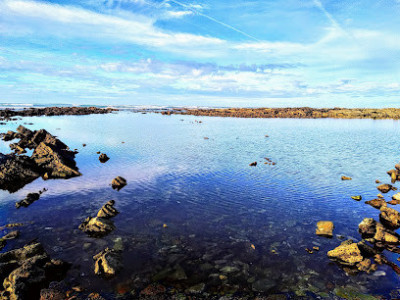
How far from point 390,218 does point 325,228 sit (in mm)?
4450

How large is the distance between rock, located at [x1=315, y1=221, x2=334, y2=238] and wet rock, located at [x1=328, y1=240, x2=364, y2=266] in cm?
158

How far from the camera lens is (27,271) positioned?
904 cm

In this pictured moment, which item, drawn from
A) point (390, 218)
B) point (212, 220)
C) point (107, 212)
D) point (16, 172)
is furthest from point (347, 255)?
point (16, 172)

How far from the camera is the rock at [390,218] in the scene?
14.0 metres

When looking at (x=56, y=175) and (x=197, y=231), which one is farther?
(x=56, y=175)

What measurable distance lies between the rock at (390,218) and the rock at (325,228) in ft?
12.3

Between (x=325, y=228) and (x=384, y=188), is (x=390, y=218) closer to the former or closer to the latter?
(x=325, y=228)

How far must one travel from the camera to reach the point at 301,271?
10.2 metres

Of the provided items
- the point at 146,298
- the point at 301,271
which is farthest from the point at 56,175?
the point at 301,271

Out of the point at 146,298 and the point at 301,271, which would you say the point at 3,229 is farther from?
the point at 301,271

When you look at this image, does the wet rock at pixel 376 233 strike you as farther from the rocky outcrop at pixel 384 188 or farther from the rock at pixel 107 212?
the rock at pixel 107 212

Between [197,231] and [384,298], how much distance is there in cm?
824

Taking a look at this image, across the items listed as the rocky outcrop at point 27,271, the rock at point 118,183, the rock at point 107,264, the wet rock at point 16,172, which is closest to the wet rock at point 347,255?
the rock at point 107,264

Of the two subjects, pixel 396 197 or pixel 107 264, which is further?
pixel 396 197
